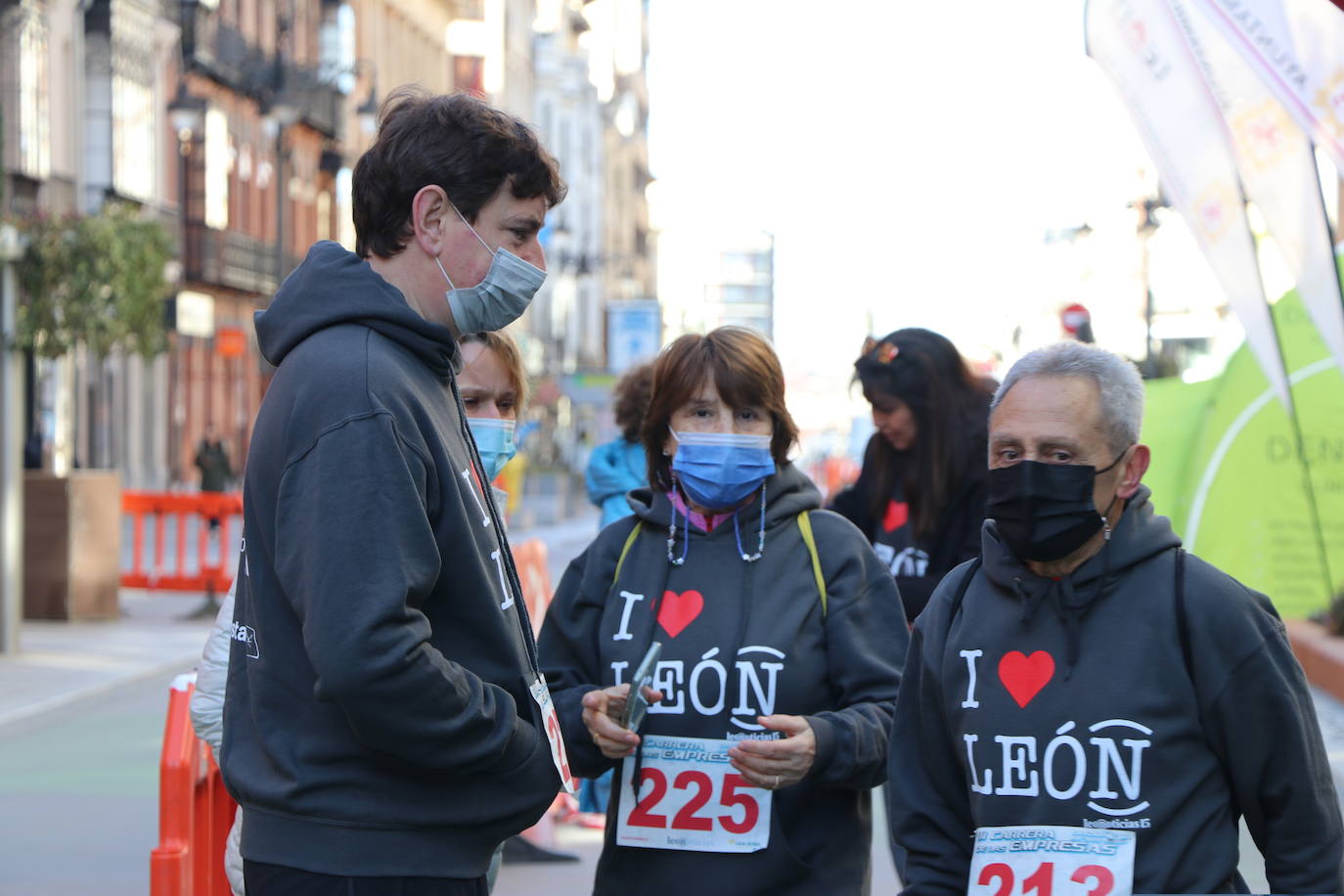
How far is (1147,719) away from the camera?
3.05 m

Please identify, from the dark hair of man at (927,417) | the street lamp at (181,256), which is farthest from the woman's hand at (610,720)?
the street lamp at (181,256)

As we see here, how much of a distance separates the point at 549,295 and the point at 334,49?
859 inches

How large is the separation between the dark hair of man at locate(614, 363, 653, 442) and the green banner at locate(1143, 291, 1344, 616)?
535 centimetres

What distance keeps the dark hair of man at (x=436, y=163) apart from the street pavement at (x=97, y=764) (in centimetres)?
459

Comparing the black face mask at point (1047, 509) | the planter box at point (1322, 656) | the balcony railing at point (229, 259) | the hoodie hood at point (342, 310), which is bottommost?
the planter box at point (1322, 656)

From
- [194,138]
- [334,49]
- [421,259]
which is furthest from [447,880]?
[334,49]

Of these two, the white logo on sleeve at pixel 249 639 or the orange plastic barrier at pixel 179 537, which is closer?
the white logo on sleeve at pixel 249 639

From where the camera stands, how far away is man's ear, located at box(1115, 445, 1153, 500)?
3.21 meters

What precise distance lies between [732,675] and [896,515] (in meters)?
1.72

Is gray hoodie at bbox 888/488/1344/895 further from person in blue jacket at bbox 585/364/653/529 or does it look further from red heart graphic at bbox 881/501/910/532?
person in blue jacket at bbox 585/364/653/529

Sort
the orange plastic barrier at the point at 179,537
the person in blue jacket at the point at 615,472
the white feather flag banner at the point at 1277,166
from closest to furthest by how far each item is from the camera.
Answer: the white feather flag banner at the point at 1277,166
the person in blue jacket at the point at 615,472
the orange plastic barrier at the point at 179,537

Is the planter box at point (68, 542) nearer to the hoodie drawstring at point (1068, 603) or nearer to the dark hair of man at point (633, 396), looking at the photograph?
the dark hair of man at point (633, 396)

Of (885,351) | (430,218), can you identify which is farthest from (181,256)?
(430,218)

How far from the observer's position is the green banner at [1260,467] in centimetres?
1219
